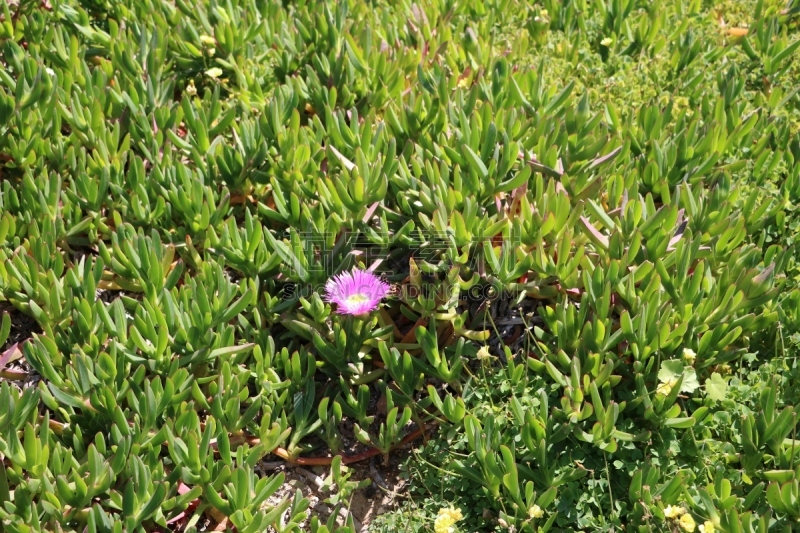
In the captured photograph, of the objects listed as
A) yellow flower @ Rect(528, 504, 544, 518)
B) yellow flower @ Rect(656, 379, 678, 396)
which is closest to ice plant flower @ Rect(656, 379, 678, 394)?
yellow flower @ Rect(656, 379, 678, 396)

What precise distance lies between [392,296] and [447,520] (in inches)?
26.2

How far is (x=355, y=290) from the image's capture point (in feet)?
7.29

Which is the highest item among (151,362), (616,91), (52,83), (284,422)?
(52,83)

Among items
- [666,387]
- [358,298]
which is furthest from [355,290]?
[666,387]

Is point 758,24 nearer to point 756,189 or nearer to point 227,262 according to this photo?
point 756,189

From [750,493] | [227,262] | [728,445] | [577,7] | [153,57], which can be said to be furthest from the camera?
[577,7]

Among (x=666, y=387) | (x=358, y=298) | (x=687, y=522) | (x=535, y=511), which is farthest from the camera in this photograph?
(x=358, y=298)

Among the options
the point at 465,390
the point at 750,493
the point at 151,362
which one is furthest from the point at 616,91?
the point at 151,362

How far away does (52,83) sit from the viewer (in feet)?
8.75

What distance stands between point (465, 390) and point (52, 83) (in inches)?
66.0

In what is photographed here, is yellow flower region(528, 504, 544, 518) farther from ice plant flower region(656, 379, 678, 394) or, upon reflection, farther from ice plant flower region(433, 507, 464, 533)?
ice plant flower region(656, 379, 678, 394)

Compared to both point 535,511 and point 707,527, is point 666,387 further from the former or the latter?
point 535,511

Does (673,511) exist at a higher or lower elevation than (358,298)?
lower

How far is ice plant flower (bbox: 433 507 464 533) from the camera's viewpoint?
6.08ft
